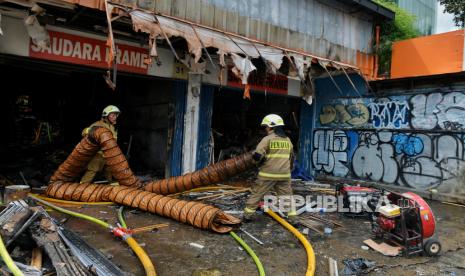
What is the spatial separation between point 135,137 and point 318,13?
7.61 m

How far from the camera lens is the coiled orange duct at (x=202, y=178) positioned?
7738mm

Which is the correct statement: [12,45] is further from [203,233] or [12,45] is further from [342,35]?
[342,35]

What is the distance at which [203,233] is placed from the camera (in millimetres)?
5539

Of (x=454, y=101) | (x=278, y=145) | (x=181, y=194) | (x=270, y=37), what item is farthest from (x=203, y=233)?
(x=454, y=101)

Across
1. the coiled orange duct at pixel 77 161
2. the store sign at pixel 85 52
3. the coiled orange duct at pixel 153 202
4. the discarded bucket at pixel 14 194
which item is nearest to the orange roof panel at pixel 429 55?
the store sign at pixel 85 52

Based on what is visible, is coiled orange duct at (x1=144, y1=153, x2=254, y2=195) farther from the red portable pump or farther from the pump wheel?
the pump wheel

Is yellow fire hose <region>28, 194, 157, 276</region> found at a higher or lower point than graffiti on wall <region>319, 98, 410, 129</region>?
lower

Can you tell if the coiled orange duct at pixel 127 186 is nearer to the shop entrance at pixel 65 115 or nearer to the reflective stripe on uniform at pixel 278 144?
the reflective stripe on uniform at pixel 278 144

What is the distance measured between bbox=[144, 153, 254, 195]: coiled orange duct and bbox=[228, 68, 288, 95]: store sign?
3.35m

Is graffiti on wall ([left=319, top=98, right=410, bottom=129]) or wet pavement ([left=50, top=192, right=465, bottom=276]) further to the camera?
graffiti on wall ([left=319, top=98, right=410, bottom=129])

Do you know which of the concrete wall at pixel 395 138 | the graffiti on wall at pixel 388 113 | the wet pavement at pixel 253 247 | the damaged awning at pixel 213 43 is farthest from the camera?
the graffiti on wall at pixel 388 113

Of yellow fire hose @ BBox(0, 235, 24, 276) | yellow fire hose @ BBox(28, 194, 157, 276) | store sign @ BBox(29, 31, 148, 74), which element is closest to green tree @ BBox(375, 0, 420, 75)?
store sign @ BBox(29, 31, 148, 74)

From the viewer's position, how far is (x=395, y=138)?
33.4ft

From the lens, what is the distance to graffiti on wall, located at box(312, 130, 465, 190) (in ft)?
29.7
